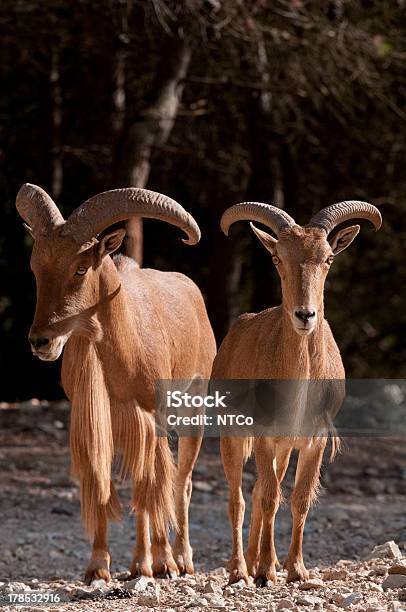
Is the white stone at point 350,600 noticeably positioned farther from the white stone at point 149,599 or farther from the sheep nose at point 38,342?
the sheep nose at point 38,342

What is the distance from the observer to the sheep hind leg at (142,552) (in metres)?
7.67

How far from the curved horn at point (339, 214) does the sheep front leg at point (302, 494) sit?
1.27m

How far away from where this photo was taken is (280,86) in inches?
595

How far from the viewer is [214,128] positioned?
58.7 feet

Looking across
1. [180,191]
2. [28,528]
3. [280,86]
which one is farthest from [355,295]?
[28,528]

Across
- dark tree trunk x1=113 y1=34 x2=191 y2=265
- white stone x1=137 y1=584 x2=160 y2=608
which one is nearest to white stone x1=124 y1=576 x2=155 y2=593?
white stone x1=137 y1=584 x2=160 y2=608

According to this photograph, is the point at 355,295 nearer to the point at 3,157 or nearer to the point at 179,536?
the point at 3,157

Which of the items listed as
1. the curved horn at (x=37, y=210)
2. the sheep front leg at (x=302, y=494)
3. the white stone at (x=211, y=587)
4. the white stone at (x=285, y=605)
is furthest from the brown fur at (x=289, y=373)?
the curved horn at (x=37, y=210)

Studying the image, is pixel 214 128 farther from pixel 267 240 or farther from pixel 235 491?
pixel 235 491

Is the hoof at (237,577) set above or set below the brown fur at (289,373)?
below

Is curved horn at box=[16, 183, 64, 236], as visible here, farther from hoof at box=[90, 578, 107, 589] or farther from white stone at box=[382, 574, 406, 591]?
white stone at box=[382, 574, 406, 591]

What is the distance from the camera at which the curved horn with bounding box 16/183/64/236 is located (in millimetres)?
7402

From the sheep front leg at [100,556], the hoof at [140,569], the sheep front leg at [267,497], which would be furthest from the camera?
the hoof at [140,569]

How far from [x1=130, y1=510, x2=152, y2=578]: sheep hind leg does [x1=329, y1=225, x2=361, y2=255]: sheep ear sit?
2.07 m
